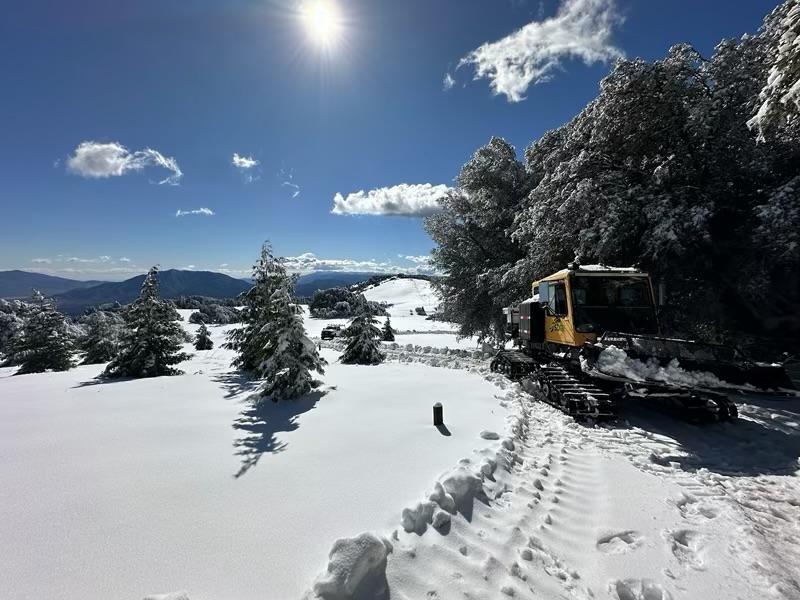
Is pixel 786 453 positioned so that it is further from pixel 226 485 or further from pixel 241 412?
pixel 241 412

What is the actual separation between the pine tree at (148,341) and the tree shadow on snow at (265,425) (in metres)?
10.8

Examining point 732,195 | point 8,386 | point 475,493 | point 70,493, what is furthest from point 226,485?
point 732,195

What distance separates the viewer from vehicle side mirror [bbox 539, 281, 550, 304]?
11.6 metres

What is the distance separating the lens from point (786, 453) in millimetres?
6965

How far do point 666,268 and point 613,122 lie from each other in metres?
5.93

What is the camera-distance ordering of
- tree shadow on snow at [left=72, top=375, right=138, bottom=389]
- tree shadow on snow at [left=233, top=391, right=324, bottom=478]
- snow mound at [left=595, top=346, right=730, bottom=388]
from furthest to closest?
tree shadow on snow at [left=72, top=375, right=138, bottom=389]
snow mound at [left=595, top=346, right=730, bottom=388]
tree shadow on snow at [left=233, top=391, right=324, bottom=478]

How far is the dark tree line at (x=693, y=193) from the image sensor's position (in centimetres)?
1217

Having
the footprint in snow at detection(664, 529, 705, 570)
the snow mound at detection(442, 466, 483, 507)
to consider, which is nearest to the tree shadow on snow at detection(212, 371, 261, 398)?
the snow mound at detection(442, 466, 483, 507)

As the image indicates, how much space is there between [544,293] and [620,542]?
27.6ft

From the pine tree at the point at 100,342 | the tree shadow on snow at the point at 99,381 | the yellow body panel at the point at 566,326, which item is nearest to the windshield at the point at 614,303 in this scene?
the yellow body panel at the point at 566,326

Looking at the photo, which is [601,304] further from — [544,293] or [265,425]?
[265,425]

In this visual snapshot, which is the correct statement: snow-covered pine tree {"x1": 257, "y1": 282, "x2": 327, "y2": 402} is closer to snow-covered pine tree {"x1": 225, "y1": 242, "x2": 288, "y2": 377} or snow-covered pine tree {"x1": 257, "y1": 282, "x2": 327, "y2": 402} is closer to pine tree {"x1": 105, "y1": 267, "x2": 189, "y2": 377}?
snow-covered pine tree {"x1": 225, "y1": 242, "x2": 288, "y2": 377}

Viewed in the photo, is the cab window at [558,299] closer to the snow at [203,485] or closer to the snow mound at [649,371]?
the snow mound at [649,371]

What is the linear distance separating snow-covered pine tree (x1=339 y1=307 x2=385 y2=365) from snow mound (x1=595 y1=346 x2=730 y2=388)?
12.0 m
